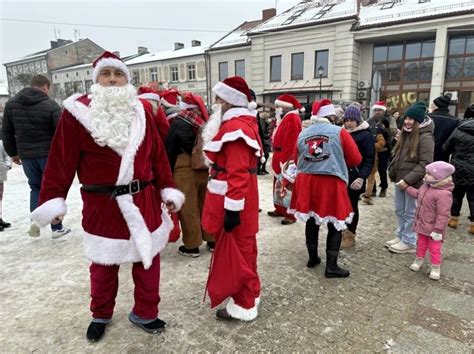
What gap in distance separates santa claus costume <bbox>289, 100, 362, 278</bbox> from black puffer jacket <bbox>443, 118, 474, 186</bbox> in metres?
2.43

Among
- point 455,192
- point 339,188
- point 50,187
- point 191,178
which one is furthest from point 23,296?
point 455,192

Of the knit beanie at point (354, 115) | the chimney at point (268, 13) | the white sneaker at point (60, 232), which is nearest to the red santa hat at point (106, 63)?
the knit beanie at point (354, 115)

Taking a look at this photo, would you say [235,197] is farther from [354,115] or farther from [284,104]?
[284,104]

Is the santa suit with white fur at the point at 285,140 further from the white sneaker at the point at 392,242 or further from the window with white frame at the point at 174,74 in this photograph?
the window with white frame at the point at 174,74

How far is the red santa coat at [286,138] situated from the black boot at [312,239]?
1.73 metres

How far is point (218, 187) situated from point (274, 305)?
3.97 ft

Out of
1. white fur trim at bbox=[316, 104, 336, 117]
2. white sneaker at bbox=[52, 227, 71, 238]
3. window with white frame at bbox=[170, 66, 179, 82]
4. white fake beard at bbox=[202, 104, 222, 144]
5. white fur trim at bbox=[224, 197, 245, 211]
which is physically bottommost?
white sneaker at bbox=[52, 227, 71, 238]

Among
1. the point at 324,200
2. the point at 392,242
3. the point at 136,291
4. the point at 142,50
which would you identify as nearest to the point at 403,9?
the point at 392,242

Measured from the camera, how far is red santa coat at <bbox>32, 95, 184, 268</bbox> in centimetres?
224

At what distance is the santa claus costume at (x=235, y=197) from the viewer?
2484 millimetres

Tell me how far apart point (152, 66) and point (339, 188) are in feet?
105

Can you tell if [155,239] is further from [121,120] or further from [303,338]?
[303,338]

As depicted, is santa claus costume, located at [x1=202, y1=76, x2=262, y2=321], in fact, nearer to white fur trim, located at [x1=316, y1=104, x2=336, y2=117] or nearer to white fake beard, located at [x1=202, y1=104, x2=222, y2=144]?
white fake beard, located at [x1=202, y1=104, x2=222, y2=144]

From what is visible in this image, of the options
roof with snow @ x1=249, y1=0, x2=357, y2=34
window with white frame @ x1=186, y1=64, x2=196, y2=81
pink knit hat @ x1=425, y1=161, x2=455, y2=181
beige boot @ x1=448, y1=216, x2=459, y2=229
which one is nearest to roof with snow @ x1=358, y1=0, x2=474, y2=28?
roof with snow @ x1=249, y1=0, x2=357, y2=34
